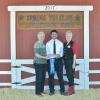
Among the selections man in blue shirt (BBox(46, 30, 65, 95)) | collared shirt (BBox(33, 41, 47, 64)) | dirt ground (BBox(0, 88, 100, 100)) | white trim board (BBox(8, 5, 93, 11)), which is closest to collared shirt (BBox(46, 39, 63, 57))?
man in blue shirt (BBox(46, 30, 65, 95))

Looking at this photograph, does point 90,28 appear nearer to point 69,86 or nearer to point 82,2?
point 82,2

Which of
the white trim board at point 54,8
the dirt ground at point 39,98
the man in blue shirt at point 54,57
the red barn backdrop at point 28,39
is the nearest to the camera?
the dirt ground at point 39,98

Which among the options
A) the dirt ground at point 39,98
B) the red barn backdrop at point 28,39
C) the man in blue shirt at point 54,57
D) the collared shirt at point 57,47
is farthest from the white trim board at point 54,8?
the dirt ground at point 39,98

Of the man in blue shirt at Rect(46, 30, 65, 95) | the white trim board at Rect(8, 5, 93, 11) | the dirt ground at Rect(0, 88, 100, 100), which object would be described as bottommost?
the dirt ground at Rect(0, 88, 100, 100)

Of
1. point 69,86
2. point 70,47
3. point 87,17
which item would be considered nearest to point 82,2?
point 87,17

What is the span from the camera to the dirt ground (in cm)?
1089

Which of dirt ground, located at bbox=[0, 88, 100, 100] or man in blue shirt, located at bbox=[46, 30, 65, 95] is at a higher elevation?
man in blue shirt, located at bbox=[46, 30, 65, 95]

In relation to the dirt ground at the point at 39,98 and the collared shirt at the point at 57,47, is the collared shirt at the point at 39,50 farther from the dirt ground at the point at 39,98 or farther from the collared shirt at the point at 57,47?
the dirt ground at the point at 39,98

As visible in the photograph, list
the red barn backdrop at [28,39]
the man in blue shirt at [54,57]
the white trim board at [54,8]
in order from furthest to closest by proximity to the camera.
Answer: the red barn backdrop at [28,39], the white trim board at [54,8], the man in blue shirt at [54,57]

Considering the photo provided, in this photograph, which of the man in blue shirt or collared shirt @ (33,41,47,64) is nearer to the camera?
collared shirt @ (33,41,47,64)

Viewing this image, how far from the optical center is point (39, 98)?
10.9 m

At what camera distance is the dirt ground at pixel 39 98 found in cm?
1089

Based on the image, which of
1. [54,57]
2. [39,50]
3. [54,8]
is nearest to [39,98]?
[54,57]

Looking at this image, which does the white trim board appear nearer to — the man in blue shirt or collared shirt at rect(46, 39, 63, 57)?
the man in blue shirt
